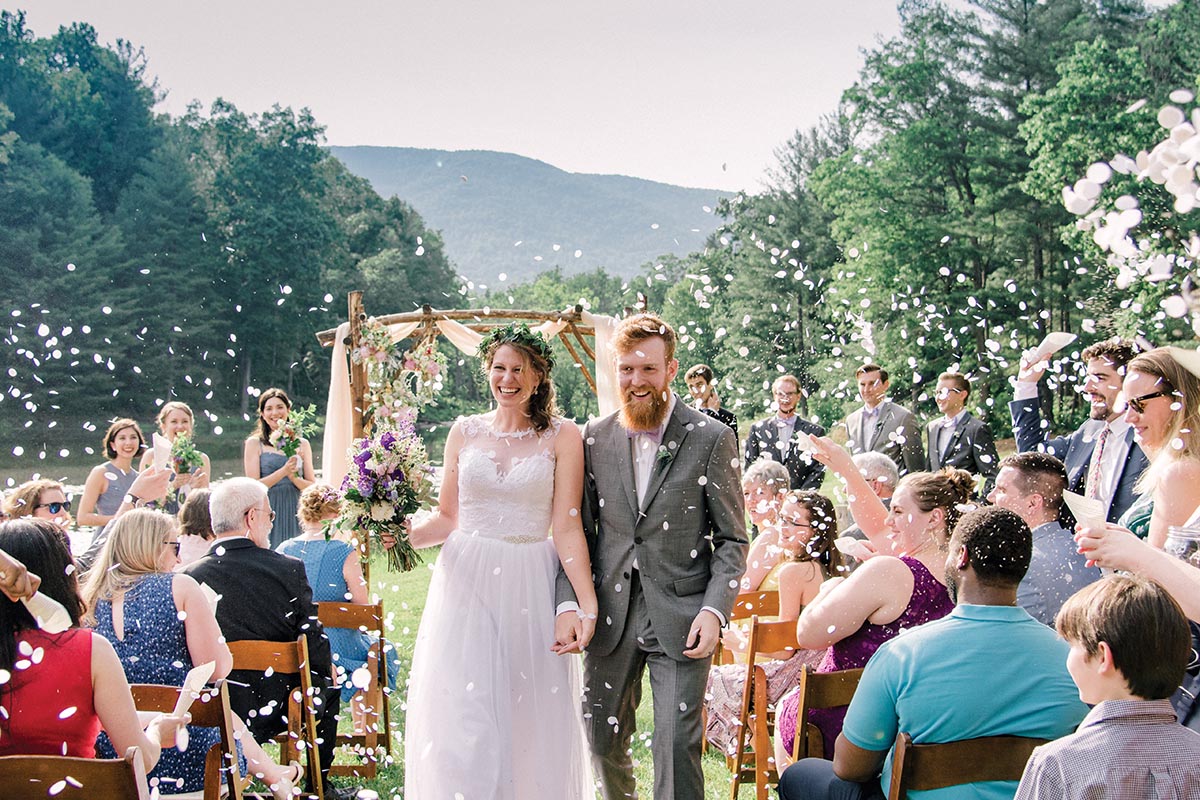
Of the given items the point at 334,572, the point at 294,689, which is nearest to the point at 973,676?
the point at 294,689

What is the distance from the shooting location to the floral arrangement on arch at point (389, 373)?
966 centimetres

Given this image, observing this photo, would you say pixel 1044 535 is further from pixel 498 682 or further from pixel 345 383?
pixel 345 383

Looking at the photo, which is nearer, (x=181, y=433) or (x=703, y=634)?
(x=703, y=634)

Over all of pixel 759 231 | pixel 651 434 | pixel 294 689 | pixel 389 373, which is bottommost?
pixel 294 689

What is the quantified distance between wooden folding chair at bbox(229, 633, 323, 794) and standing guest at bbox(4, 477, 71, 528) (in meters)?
1.98

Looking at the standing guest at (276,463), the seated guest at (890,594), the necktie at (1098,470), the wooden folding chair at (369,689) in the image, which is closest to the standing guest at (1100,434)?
the necktie at (1098,470)

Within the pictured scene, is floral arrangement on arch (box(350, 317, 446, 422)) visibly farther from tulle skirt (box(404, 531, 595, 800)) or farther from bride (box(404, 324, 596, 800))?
tulle skirt (box(404, 531, 595, 800))

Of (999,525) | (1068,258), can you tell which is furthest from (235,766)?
(1068,258)

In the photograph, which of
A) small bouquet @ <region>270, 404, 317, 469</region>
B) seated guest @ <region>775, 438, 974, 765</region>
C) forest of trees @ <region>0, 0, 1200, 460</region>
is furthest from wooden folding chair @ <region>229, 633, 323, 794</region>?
forest of trees @ <region>0, 0, 1200, 460</region>

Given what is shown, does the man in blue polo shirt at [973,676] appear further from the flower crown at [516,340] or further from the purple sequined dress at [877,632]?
the flower crown at [516,340]

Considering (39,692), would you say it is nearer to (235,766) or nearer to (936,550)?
(235,766)

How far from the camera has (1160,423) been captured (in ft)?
12.8

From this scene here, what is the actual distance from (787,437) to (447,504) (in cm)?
440

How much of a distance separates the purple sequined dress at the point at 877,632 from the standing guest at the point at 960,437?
4050 mm
